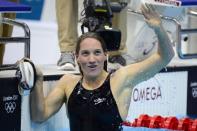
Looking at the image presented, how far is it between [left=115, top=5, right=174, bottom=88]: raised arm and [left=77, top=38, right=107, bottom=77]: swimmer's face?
0.14 meters

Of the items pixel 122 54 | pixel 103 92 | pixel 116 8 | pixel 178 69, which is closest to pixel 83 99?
pixel 103 92

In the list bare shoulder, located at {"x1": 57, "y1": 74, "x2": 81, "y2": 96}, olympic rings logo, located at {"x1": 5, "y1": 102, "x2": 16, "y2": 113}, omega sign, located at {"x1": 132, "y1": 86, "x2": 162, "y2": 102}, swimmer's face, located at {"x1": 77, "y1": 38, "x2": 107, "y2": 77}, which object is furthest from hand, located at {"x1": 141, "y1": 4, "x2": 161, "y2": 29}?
omega sign, located at {"x1": 132, "y1": 86, "x2": 162, "y2": 102}

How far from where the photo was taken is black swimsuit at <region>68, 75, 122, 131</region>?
2768 millimetres

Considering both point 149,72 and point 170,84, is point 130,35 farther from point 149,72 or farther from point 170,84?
point 149,72

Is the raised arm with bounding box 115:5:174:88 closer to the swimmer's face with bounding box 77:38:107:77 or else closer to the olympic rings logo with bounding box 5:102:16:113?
the swimmer's face with bounding box 77:38:107:77

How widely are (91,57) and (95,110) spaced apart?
0.82ft

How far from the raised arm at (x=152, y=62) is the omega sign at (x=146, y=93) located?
1192 mm

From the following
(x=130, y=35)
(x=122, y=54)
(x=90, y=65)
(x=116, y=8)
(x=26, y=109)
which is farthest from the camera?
(x=130, y=35)

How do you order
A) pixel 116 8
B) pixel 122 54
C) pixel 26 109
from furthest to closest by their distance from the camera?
pixel 122 54, pixel 116 8, pixel 26 109

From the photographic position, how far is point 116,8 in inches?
141

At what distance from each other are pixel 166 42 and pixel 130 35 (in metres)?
2.72

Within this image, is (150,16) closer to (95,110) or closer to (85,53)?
(85,53)

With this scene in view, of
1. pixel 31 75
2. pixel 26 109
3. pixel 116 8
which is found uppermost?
pixel 116 8

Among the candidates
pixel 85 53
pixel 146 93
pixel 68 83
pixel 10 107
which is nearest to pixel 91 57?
pixel 85 53
